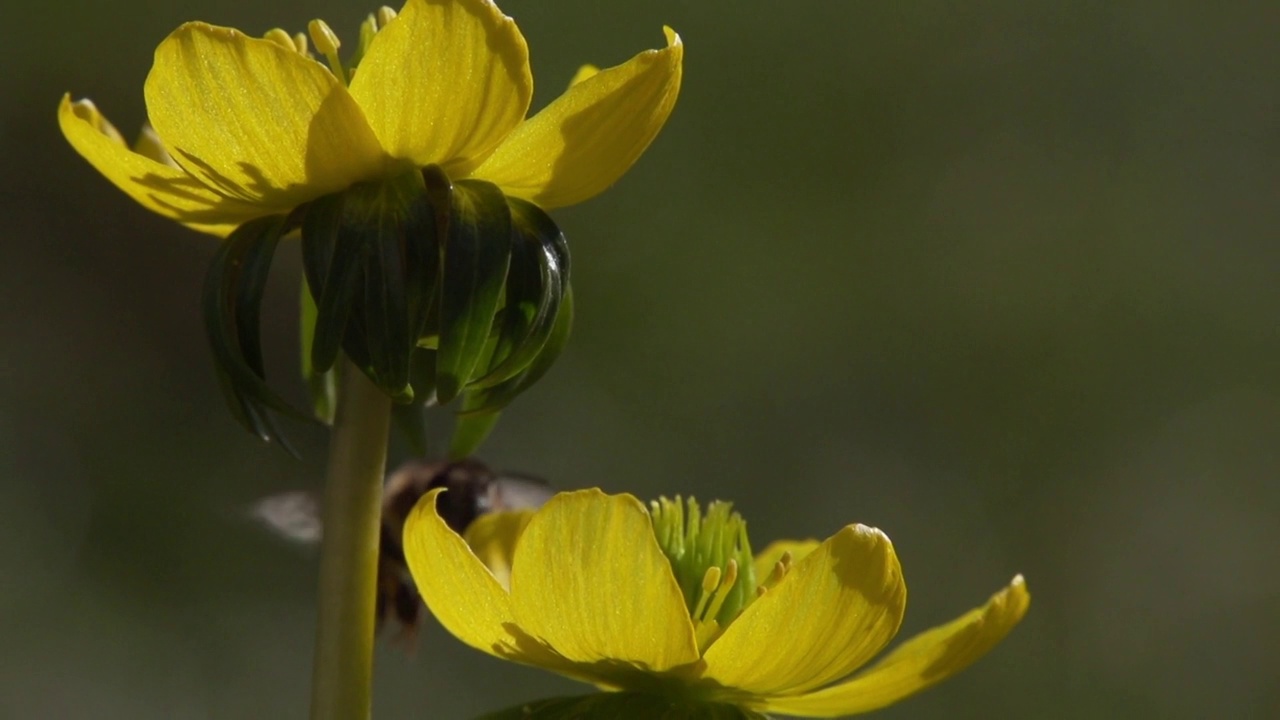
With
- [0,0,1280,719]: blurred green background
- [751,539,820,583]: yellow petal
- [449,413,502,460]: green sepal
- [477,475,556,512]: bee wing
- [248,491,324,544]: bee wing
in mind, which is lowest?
[0,0,1280,719]: blurred green background

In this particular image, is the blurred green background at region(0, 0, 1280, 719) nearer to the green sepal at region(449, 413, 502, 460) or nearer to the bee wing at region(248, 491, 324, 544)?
the bee wing at region(248, 491, 324, 544)

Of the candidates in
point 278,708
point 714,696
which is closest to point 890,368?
point 278,708

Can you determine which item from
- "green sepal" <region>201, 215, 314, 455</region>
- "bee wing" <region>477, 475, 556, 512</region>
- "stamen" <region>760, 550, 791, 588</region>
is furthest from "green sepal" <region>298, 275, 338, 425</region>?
"bee wing" <region>477, 475, 556, 512</region>

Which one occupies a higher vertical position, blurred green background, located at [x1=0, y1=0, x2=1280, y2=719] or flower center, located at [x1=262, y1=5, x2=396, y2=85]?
flower center, located at [x1=262, y1=5, x2=396, y2=85]

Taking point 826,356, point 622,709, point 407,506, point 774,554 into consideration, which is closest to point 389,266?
point 622,709

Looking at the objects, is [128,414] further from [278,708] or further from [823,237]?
[823,237]

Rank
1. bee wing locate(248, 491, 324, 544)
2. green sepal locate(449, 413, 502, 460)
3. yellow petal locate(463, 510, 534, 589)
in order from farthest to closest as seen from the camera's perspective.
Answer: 1. bee wing locate(248, 491, 324, 544)
2. yellow petal locate(463, 510, 534, 589)
3. green sepal locate(449, 413, 502, 460)

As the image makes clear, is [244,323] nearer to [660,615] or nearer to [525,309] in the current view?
[525,309]
